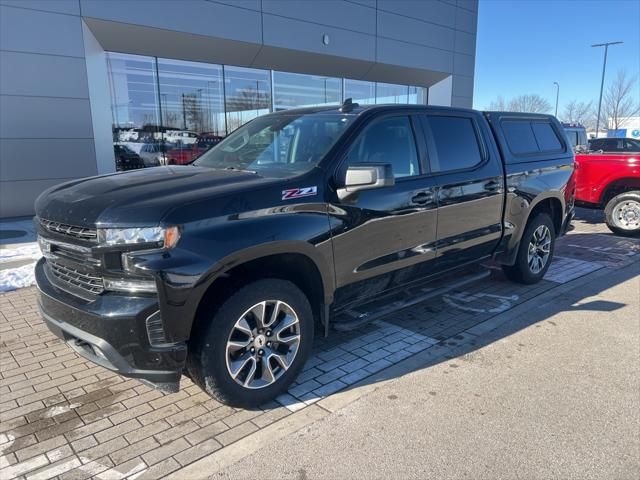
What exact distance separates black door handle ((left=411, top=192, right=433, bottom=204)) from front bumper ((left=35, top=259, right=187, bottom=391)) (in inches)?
87.6

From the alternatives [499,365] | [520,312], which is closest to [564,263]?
[520,312]

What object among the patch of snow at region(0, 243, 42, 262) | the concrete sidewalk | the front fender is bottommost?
the concrete sidewalk

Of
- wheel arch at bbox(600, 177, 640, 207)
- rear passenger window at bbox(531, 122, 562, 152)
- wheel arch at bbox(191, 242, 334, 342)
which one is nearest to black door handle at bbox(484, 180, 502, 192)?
rear passenger window at bbox(531, 122, 562, 152)

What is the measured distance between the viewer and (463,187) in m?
4.45

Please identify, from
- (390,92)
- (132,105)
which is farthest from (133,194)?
(390,92)

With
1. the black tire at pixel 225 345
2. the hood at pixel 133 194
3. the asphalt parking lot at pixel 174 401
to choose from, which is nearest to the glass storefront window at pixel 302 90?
the asphalt parking lot at pixel 174 401

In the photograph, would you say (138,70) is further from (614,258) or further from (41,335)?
(614,258)

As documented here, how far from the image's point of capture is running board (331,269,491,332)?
3.72 metres

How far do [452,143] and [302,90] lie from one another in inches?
465

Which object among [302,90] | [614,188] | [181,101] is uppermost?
[302,90]

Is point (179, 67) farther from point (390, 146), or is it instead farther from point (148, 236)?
point (148, 236)

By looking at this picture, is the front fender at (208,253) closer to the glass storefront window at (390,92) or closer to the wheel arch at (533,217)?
the wheel arch at (533,217)

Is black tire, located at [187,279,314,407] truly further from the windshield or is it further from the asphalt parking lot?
the windshield

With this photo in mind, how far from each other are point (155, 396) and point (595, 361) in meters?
3.49
